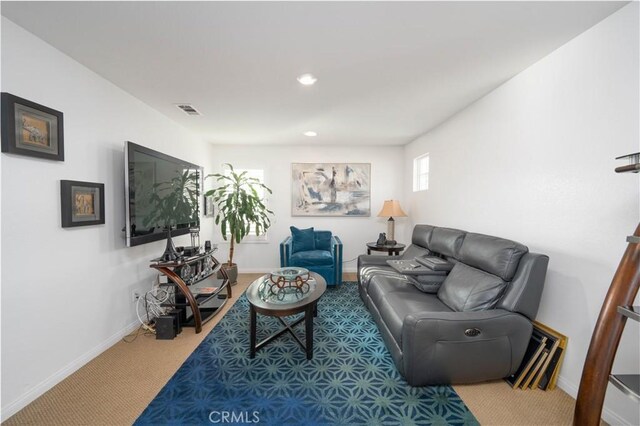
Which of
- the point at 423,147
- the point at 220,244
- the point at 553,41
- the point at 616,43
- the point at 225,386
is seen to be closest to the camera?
the point at 616,43

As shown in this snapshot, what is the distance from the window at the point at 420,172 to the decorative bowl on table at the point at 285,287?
260 centimetres

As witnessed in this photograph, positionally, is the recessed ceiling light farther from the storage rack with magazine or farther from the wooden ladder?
the storage rack with magazine

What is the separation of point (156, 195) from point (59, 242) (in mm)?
931

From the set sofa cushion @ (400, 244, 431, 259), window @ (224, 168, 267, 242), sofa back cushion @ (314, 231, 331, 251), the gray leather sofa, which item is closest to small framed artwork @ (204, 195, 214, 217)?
window @ (224, 168, 267, 242)

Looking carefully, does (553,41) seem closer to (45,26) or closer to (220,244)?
(45,26)

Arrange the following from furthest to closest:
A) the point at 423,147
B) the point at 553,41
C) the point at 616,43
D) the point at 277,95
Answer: the point at 423,147 < the point at 277,95 < the point at 553,41 < the point at 616,43

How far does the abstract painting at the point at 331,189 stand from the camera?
4.67 m

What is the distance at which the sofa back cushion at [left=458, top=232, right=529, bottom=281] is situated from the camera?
182 cm

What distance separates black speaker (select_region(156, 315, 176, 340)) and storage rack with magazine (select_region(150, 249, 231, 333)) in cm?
18

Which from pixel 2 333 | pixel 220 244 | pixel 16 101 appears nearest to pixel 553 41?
pixel 16 101

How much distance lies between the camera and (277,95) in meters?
2.50

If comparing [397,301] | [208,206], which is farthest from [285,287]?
[208,206]

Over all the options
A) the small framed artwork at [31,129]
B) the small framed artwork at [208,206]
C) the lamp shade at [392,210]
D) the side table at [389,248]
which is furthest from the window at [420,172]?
the small framed artwork at [31,129]

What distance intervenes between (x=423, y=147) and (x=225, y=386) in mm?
3865
